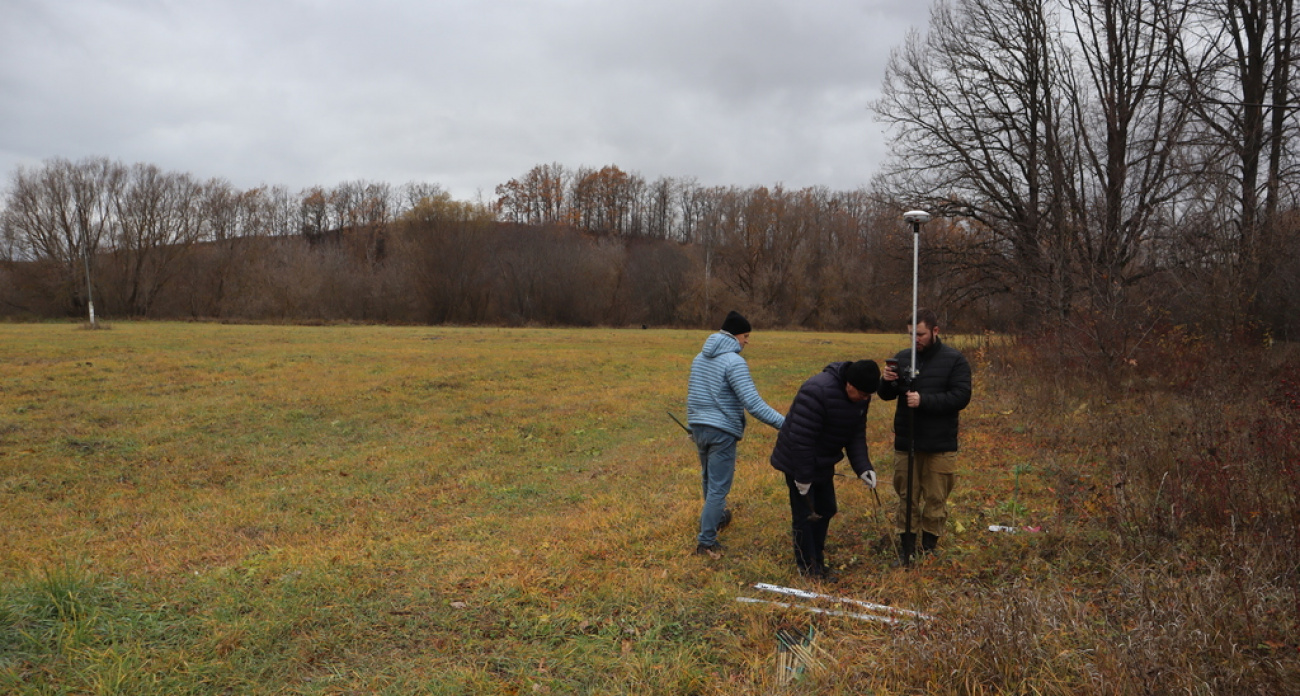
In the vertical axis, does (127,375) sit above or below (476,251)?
below

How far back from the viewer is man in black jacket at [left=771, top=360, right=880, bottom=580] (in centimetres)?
529

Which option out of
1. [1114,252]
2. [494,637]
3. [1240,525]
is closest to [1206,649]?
[1240,525]

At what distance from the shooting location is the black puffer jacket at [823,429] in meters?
5.31

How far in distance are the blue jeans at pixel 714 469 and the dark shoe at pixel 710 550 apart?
1.4 inches

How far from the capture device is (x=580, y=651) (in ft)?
15.0

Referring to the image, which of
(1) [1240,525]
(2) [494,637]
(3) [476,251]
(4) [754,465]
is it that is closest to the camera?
(2) [494,637]

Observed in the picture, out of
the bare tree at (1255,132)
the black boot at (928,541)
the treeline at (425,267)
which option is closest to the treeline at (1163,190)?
the bare tree at (1255,132)

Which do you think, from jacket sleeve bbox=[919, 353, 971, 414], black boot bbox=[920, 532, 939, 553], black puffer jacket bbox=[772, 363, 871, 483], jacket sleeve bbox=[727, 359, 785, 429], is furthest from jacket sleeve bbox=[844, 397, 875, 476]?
black boot bbox=[920, 532, 939, 553]

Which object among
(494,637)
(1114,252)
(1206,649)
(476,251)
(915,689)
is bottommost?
(494,637)

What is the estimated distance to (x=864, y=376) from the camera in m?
5.09

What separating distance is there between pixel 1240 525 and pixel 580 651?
4.95m

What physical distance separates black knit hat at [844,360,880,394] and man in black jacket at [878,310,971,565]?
48cm

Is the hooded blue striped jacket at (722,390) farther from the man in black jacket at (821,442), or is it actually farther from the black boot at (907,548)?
the black boot at (907,548)

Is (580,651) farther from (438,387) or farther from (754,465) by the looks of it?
(438,387)
